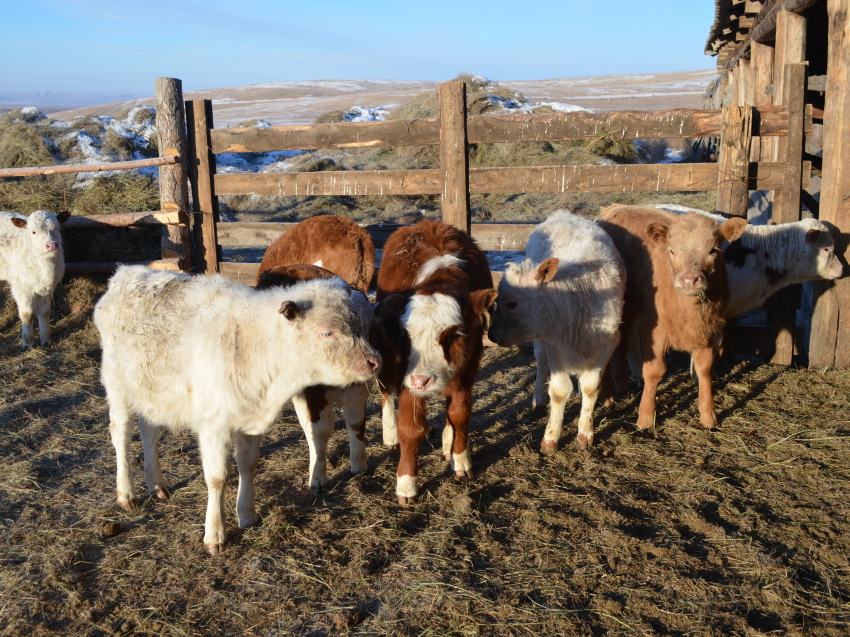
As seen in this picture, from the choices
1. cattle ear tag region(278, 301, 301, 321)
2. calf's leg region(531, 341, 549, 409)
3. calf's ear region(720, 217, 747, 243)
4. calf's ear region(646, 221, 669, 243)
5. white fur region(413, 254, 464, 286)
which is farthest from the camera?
calf's leg region(531, 341, 549, 409)

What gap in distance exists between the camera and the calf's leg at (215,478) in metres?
4.05

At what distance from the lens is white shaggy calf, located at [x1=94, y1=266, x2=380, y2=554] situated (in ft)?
13.2

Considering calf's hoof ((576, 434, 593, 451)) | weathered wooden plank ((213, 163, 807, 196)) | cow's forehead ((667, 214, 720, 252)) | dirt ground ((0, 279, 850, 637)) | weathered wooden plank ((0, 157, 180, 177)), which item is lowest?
dirt ground ((0, 279, 850, 637))

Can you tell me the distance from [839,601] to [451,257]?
3359 mm

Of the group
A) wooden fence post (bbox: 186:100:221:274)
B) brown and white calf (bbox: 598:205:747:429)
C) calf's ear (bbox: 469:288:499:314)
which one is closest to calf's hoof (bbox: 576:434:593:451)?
brown and white calf (bbox: 598:205:747:429)

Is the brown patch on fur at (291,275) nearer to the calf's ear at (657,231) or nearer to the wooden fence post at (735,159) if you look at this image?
the calf's ear at (657,231)

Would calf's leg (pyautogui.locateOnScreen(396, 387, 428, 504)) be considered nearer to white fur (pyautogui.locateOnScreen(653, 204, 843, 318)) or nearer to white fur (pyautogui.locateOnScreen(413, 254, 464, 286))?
white fur (pyautogui.locateOnScreen(413, 254, 464, 286))

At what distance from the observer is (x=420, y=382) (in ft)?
13.9

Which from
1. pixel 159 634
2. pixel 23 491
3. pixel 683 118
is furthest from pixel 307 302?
pixel 683 118

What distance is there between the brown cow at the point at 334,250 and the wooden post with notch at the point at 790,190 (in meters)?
4.35

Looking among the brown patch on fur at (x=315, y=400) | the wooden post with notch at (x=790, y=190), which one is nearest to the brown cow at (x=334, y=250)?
the brown patch on fur at (x=315, y=400)

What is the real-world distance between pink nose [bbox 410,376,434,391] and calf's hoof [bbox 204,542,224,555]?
5.08ft

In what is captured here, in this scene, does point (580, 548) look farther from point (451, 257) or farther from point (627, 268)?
point (627, 268)

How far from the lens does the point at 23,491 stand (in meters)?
4.87
